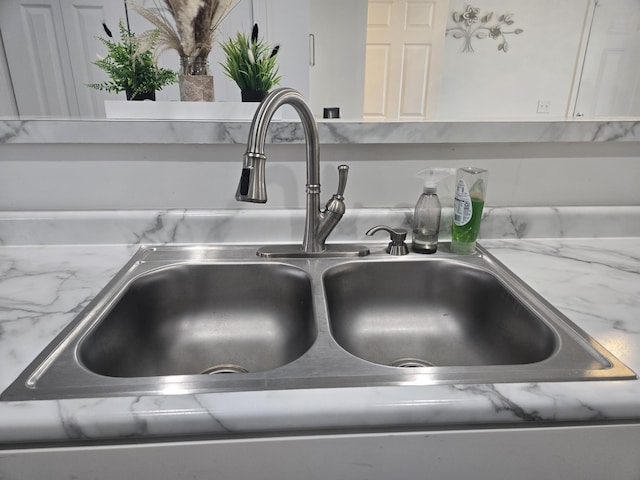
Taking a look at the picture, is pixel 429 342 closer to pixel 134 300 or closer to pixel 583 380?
pixel 583 380

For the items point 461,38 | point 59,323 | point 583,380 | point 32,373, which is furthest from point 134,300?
point 461,38

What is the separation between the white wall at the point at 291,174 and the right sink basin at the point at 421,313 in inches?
8.3

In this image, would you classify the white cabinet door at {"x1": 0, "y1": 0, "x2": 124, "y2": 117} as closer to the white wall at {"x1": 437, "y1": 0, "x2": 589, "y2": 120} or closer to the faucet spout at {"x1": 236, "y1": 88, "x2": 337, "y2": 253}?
the faucet spout at {"x1": 236, "y1": 88, "x2": 337, "y2": 253}

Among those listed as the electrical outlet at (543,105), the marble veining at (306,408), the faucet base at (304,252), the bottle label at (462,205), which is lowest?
the marble veining at (306,408)

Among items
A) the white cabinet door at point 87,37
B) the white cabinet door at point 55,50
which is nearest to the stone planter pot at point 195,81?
the white cabinet door at point 87,37

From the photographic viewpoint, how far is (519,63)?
3.89 meters

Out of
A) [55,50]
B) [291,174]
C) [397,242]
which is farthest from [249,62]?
[55,50]

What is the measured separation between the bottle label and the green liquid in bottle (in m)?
0.01

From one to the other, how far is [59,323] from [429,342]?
661 mm

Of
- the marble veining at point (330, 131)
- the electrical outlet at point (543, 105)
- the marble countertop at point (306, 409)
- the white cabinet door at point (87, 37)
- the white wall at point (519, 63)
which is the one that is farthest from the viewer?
the electrical outlet at point (543, 105)

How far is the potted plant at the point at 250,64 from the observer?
89 cm

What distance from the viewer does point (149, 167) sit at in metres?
0.94

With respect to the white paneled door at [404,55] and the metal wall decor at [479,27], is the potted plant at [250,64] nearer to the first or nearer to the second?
the white paneled door at [404,55]

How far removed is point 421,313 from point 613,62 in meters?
4.22
